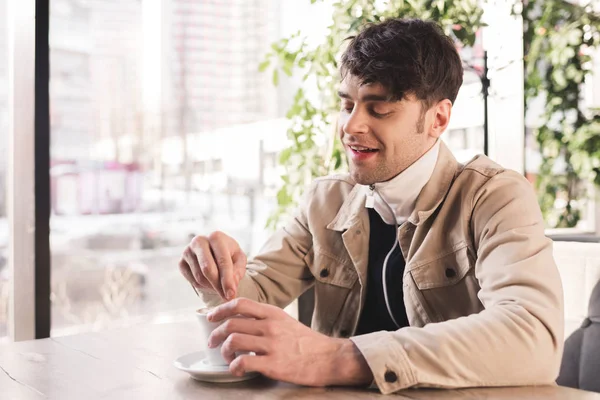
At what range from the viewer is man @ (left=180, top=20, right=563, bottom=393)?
1.08m

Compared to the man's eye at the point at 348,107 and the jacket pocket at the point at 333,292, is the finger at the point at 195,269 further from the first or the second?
the man's eye at the point at 348,107

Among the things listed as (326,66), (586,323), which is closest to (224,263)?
(586,323)

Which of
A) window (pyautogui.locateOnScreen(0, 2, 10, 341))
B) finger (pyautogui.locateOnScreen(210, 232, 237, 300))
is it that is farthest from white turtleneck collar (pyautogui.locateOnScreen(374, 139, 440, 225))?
window (pyautogui.locateOnScreen(0, 2, 10, 341))

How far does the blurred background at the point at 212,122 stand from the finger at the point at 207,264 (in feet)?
5.08

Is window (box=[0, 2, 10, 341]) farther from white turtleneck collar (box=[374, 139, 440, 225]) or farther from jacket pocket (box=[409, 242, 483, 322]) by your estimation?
jacket pocket (box=[409, 242, 483, 322])

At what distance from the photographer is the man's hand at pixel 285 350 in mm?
1069

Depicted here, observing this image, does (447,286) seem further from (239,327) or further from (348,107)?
(239,327)

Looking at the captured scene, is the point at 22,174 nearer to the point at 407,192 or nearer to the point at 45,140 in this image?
the point at 45,140

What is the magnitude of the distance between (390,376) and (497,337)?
0.65 feet

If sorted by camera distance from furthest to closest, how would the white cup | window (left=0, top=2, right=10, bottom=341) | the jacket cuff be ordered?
window (left=0, top=2, right=10, bottom=341) < the white cup < the jacket cuff

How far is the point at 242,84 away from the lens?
3.61m

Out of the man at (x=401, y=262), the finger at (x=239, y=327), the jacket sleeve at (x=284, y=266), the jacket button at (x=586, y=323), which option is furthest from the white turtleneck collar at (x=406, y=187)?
the finger at (x=239, y=327)

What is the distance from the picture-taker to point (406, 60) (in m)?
1.60

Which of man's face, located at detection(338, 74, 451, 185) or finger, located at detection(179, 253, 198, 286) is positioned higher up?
man's face, located at detection(338, 74, 451, 185)
